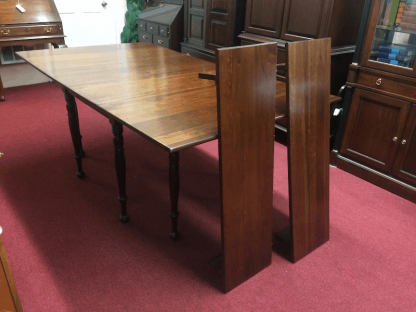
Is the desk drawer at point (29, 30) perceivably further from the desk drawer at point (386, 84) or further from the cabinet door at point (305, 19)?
the desk drawer at point (386, 84)

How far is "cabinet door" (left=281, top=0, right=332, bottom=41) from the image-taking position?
2486 millimetres

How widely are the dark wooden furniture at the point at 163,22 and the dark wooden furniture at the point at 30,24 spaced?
1.03m

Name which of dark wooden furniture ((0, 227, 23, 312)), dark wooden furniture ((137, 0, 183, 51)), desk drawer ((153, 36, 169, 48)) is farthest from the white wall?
dark wooden furniture ((0, 227, 23, 312))

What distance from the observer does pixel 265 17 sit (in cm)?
288

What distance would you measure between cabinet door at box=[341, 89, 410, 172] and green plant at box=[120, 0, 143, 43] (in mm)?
3272

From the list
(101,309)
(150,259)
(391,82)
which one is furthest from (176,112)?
(391,82)

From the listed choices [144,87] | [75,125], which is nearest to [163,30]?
[75,125]

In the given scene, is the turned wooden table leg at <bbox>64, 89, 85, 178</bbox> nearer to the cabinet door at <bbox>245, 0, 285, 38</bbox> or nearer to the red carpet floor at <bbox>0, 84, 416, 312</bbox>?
the red carpet floor at <bbox>0, 84, 416, 312</bbox>

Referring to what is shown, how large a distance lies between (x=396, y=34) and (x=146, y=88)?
1704 millimetres

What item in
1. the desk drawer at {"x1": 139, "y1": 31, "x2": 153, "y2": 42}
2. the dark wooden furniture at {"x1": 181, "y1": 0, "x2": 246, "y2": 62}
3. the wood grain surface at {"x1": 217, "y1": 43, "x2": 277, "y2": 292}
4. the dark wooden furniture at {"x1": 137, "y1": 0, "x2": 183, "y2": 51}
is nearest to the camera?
the wood grain surface at {"x1": 217, "y1": 43, "x2": 277, "y2": 292}

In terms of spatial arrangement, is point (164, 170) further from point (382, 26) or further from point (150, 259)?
point (382, 26)

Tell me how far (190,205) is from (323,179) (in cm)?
83

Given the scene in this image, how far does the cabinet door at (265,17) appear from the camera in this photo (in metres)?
2.78

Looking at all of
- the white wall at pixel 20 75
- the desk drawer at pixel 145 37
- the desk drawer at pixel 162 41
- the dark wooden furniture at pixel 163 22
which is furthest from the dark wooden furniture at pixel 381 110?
the white wall at pixel 20 75
